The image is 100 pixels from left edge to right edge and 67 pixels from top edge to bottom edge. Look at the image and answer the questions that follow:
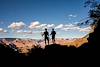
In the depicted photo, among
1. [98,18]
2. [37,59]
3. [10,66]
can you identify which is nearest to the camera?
[10,66]

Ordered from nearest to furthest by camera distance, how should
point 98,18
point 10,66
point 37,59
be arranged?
point 10,66 → point 37,59 → point 98,18

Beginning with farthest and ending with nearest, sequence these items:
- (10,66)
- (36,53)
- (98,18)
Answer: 1. (98,18)
2. (36,53)
3. (10,66)

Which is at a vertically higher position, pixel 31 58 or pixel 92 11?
pixel 92 11

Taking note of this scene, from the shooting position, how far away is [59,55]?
19906mm

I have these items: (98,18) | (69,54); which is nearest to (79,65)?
(69,54)

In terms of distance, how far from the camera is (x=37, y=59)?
19.7m

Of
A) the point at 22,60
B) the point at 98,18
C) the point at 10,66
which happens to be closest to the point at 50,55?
the point at 22,60

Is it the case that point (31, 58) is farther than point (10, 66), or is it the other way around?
point (31, 58)

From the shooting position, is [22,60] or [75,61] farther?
[22,60]

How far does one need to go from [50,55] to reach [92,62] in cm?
489

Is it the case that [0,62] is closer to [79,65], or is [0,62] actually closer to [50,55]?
[50,55]

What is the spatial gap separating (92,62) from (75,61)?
1643 mm

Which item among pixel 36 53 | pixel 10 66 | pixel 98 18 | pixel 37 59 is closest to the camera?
pixel 10 66

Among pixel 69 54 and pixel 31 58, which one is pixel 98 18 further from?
pixel 31 58
